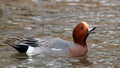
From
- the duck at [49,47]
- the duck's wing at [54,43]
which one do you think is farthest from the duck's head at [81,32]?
the duck's wing at [54,43]

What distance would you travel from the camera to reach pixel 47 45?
11.9m

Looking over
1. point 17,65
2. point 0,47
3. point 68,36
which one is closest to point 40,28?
point 68,36

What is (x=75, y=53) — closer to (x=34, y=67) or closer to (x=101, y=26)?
(x=34, y=67)

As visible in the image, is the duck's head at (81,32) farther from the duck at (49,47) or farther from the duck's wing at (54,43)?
the duck's wing at (54,43)

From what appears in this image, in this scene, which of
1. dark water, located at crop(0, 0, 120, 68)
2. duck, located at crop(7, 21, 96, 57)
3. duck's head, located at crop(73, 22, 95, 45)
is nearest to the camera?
dark water, located at crop(0, 0, 120, 68)

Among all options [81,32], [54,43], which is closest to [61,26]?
[81,32]

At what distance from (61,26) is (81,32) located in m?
2.12

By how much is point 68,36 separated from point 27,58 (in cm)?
195

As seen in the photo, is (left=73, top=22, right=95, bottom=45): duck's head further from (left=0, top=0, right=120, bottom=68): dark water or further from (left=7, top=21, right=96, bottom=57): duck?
(left=0, top=0, right=120, bottom=68): dark water

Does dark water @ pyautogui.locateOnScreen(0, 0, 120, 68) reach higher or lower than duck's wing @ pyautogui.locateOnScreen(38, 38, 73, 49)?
lower

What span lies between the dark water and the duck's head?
0.34 meters

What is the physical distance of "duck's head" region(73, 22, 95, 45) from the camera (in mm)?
12086

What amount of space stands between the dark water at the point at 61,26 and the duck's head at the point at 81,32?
13.4 inches

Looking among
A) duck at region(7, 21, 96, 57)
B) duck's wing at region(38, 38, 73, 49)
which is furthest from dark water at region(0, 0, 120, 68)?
duck's wing at region(38, 38, 73, 49)
